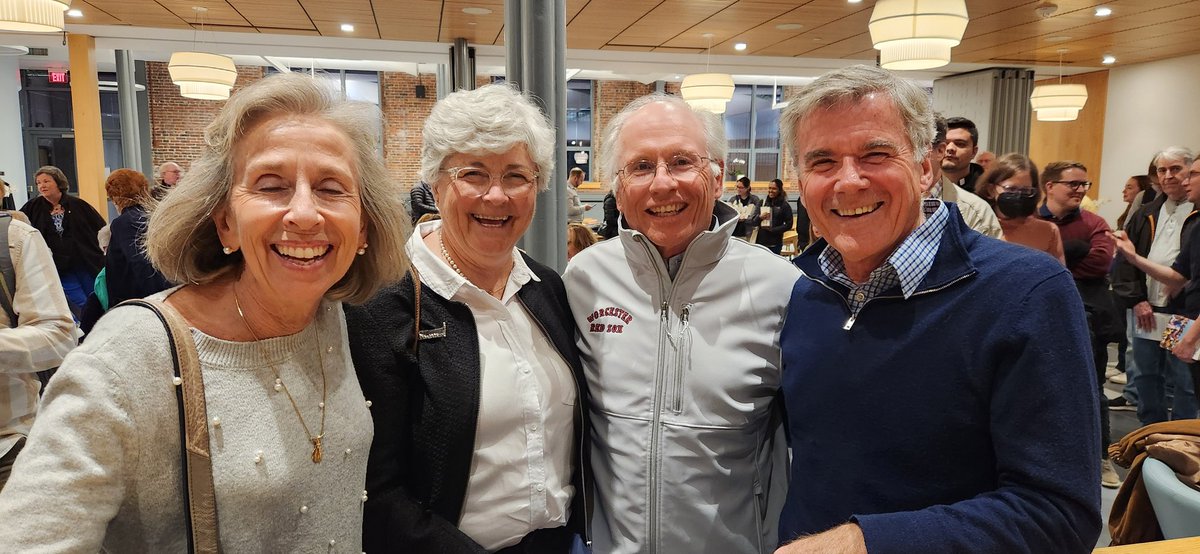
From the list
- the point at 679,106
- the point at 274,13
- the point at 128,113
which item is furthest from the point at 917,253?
the point at 128,113

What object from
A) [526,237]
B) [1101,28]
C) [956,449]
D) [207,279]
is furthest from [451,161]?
[1101,28]

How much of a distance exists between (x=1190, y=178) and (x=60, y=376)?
5363mm

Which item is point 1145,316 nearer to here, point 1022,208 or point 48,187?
point 1022,208

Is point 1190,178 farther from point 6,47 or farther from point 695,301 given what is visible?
point 6,47

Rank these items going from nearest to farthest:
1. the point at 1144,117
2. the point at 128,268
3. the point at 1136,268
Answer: the point at 128,268 → the point at 1136,268 → the point at 1144,117

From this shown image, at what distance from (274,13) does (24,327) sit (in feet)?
22.3

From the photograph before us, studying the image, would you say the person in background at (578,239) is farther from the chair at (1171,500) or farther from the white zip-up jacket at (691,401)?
the chair at (1171,500)

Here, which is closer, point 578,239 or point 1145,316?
point 1145,316

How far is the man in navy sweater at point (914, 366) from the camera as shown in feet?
3.45

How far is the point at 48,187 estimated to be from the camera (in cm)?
577

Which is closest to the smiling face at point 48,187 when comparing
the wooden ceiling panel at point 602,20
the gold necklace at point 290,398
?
the wooden ceiling panel at point 602,20

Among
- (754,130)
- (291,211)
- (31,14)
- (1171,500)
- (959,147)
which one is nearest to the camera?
(291,211)

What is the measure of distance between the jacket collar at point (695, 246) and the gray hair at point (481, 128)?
0.97 ft

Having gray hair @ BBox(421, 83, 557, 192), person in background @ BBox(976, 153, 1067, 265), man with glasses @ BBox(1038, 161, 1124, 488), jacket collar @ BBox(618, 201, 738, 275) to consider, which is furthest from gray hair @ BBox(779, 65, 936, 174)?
man with glasses @ BBox(1038, 161, 1124, 488)
